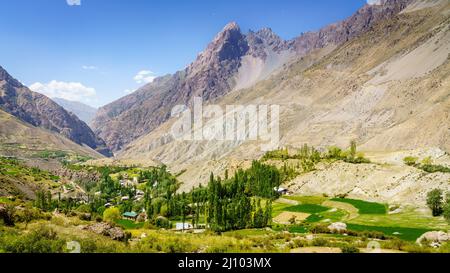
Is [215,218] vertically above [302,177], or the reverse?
[302,177]

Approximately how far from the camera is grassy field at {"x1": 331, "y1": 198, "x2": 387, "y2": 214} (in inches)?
2892

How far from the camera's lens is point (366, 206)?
3095 inches

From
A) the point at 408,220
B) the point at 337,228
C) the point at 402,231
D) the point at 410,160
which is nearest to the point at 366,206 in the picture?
the point at 408,220

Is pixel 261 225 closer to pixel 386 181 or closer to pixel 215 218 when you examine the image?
pixel 215 218

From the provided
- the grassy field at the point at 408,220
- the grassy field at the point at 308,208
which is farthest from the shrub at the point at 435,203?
the grassy field at the point at 308,208

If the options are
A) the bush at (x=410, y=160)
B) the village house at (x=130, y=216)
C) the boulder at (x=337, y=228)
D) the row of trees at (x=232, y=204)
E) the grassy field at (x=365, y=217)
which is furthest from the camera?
the bush at (x=410, y=160)

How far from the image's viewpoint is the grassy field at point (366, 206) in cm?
7346

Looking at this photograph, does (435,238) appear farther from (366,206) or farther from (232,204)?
(366,206)

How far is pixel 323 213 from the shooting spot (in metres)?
75.5

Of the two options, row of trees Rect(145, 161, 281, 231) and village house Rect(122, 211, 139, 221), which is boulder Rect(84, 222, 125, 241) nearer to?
row of trees Rect(145, 161, 281, 231)

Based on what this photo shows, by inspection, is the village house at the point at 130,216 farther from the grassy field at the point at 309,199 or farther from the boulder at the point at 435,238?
the boulder at the point at 435,238

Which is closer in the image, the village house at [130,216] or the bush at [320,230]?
the bush at [320,230]
